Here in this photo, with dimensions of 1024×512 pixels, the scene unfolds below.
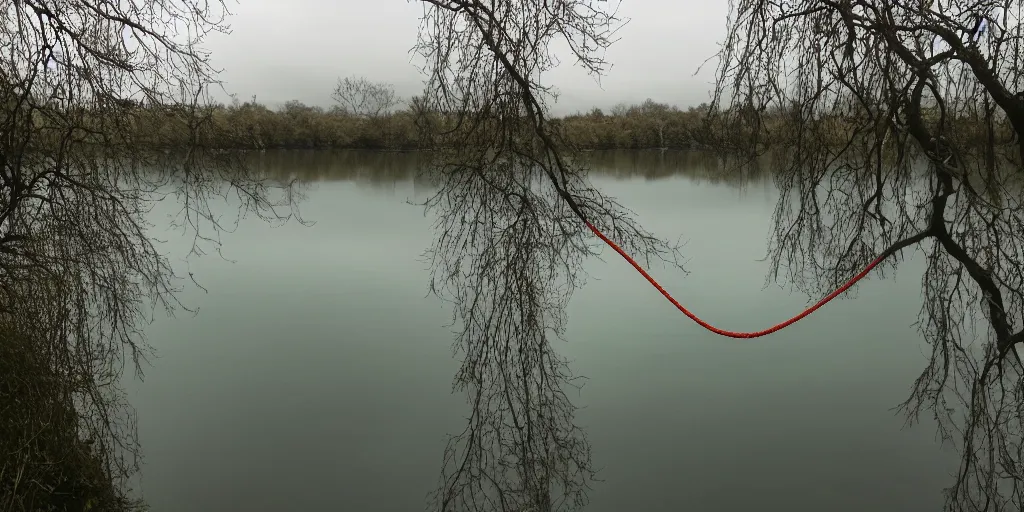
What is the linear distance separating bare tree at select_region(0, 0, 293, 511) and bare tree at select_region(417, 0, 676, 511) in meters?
1.11

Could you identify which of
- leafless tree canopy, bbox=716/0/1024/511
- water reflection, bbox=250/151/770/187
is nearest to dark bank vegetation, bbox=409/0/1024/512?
leafless tree canopy, bbox=716/0/1024/511

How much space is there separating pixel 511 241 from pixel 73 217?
6.62 feet

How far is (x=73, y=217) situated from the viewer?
3199 mm

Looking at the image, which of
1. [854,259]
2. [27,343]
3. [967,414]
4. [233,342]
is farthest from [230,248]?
[967,414]

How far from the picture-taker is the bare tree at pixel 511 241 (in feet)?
10.6

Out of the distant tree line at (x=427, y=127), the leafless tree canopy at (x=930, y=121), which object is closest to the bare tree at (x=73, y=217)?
the distant tree line at (x=427, y=127)

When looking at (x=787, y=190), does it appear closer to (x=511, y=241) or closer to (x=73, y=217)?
(x=511, y=241)

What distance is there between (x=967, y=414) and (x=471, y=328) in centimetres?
259

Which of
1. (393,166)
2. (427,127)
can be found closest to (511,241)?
(427,127)

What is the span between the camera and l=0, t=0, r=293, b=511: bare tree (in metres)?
2.35

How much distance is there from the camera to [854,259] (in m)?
3.78

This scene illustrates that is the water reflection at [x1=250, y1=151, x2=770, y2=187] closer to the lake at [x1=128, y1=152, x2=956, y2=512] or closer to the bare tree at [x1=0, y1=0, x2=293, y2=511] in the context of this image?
the lake at [x1=128, y1=152, x2=956, y2=512]

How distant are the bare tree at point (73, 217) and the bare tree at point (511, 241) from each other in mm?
1107

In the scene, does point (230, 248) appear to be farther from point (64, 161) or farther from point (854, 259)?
point (854, 259)
